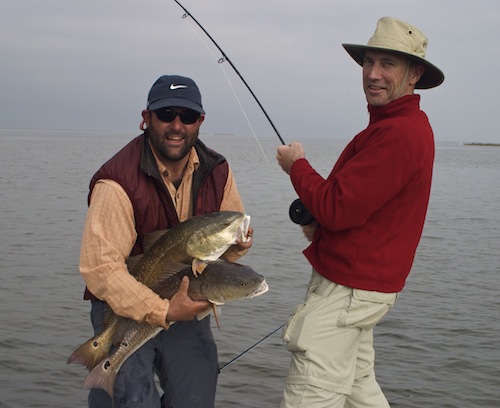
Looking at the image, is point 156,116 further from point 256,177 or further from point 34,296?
point 256,177

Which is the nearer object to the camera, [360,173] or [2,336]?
[360,173]

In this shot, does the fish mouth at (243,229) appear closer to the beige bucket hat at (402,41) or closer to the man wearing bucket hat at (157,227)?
the man wearing bucket hat at (157,227)

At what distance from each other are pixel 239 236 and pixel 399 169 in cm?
93

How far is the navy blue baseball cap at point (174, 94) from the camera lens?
4.02 metres

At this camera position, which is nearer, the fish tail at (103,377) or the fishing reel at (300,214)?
the fish tail at (103,377)

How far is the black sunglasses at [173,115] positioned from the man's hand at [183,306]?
951 mm

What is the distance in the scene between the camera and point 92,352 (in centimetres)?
389

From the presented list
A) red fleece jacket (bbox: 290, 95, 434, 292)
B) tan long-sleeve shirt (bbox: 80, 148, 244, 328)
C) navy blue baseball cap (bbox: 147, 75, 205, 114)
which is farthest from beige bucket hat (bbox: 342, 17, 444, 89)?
tan long-sleeve shirt (bbox: 80, 148, 244, 328)

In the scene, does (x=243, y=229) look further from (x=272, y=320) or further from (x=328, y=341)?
(x=272, y=320)

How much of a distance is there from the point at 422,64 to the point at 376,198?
2.90 feet

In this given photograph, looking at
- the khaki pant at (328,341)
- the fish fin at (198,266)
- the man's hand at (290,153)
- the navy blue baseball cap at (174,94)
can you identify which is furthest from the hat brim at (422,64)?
the fish fin at (198,266)

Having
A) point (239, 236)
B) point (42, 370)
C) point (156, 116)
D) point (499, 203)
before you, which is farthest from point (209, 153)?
point (499, 203)

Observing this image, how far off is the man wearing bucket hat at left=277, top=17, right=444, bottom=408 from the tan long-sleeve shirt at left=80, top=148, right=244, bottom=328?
0.84 meters

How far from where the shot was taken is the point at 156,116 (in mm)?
4094
